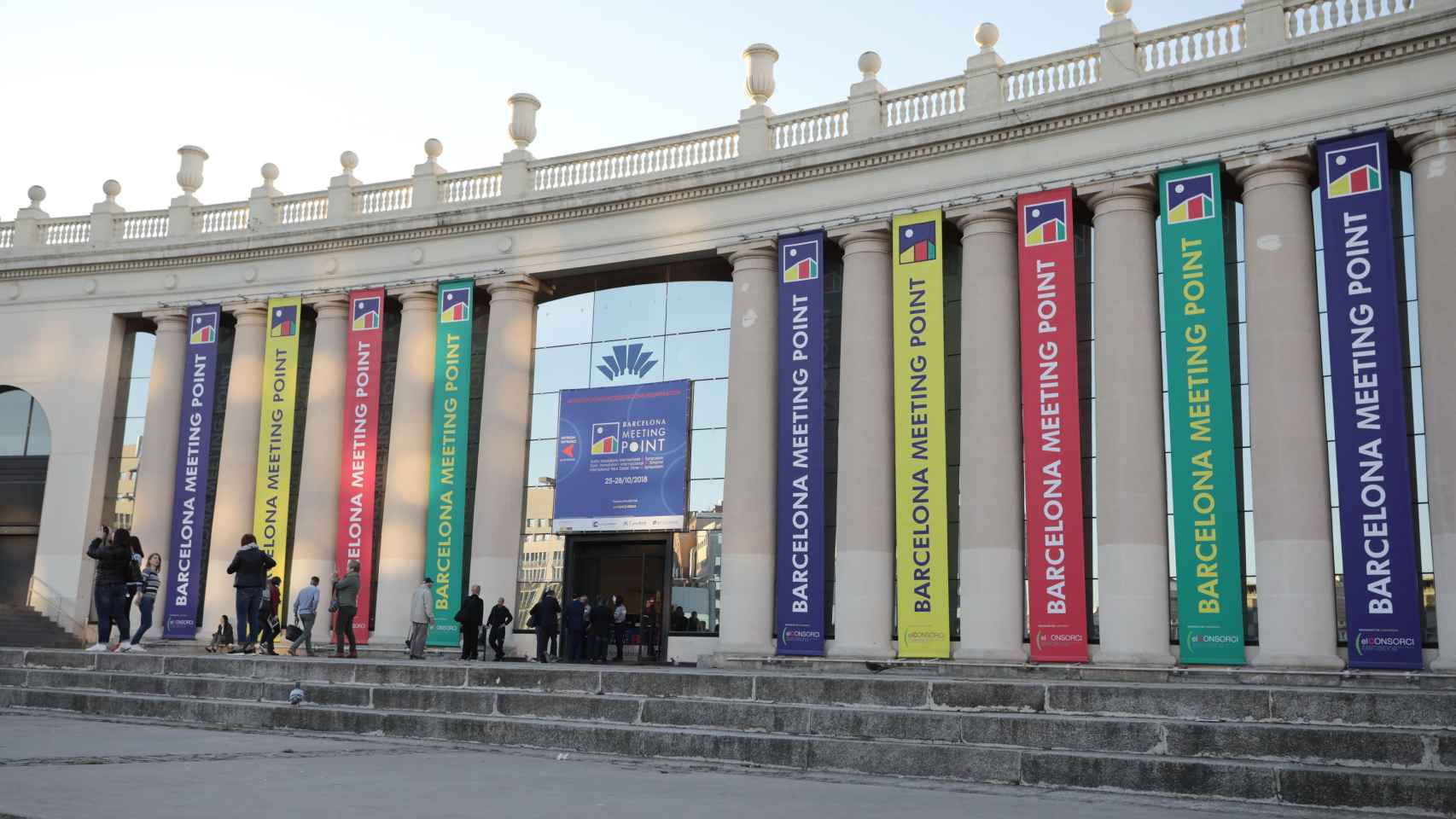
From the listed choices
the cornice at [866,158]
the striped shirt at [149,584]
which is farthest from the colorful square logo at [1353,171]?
the striped shirt at [149,584]

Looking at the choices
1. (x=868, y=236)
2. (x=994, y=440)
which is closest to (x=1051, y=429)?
(x=994, y=440)

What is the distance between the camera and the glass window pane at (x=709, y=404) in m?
26.0

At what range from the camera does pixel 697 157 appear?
85.9 ft

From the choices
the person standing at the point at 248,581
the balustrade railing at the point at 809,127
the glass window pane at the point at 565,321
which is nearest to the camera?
the person standing at the point at 248,581

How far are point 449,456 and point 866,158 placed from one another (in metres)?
11.0

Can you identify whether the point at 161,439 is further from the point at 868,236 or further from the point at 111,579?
the point at 868,236

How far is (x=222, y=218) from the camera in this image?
102 feet

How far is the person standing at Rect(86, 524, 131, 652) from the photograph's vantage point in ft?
63.4

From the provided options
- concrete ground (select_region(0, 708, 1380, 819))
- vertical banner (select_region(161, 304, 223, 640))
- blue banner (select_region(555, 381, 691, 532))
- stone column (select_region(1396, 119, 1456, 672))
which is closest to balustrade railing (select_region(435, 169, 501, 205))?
blue banner (select_region(555, 381, 691, 532))

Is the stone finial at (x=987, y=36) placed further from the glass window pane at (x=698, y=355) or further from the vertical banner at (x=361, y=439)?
the vertical banner at (x=361, y=439)

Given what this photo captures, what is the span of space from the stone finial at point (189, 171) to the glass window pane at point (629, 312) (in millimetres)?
11549

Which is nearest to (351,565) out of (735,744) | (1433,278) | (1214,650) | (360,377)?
(360,377)

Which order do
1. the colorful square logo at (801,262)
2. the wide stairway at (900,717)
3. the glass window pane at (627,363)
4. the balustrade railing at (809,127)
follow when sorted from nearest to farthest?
1. the wide stairway at (900,717)
2. the colorful square logo at (801,262)
3. the balustrade railing at (809,127)
4. the glass window pane at (627,363)

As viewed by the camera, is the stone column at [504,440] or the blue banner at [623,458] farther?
the stone column at [504,440]
